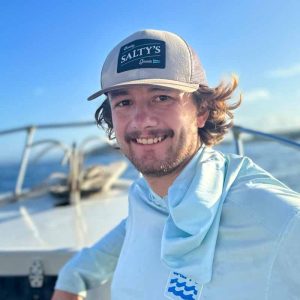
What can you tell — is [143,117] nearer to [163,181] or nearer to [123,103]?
[123,103]

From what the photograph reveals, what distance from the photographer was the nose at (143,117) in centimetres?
127

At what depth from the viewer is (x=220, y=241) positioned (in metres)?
1.01

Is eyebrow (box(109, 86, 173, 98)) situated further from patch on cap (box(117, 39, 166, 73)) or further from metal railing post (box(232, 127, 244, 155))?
metal railing post (box(232, 127, 244, 155))

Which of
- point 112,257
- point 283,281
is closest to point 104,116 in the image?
point 112,257

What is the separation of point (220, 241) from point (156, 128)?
0.40 meters

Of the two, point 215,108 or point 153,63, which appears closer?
point 153,63

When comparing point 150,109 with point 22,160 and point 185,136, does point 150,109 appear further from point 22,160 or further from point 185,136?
point 22,160

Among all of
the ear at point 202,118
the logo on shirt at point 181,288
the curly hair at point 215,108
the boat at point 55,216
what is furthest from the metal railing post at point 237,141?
the logo on shirt at point 181,288

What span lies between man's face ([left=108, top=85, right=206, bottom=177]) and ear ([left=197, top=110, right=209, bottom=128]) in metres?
0.10

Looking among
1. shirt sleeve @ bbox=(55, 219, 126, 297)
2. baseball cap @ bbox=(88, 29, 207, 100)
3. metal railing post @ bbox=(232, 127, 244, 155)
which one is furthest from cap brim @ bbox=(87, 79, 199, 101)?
metal railing post @ bbox=(232, 127, 244, 155)

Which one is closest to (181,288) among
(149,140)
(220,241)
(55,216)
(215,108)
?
(220,241)

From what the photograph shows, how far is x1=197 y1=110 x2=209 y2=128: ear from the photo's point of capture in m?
1.42

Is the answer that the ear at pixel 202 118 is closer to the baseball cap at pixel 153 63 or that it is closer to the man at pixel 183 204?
the man at pixel 183 204

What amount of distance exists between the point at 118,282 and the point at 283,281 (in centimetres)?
53
